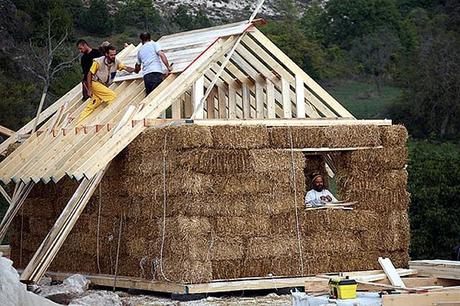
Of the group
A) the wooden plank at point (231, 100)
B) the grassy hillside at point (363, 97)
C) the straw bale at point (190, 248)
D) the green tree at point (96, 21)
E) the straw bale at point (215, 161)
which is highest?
the green tree at point (96, 21)

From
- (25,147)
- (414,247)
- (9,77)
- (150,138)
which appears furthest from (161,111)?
(9,77)

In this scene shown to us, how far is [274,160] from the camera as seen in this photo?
1566 centimetres

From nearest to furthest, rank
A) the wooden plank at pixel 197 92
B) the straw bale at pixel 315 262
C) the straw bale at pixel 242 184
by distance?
the straw bale at pixel 242 184 → the straw bale at pixel 315 262 → the wooden plank at pixel 197 92

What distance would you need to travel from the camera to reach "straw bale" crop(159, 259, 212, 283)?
15.0 m

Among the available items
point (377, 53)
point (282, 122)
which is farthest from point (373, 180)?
point (377, 53)

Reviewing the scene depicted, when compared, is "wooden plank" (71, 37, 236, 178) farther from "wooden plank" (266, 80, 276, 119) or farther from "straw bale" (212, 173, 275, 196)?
"straw bale" (212, 173, 275, 196)

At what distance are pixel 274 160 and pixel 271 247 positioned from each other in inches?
48.2

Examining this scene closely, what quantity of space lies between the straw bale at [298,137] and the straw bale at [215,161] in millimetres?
515

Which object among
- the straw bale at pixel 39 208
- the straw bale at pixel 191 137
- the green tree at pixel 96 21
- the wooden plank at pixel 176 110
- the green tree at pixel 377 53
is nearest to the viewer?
the straw bale at pixel 191 137

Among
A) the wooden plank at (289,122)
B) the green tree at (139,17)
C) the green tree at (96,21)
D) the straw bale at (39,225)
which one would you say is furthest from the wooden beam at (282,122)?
the green tree at (96,21)

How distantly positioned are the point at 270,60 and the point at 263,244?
3.05 metres

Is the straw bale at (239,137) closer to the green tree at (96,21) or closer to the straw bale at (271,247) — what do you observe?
the straw bale at (271,247)

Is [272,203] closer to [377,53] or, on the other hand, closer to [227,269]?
[227,269]

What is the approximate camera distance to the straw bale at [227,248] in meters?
15.2
